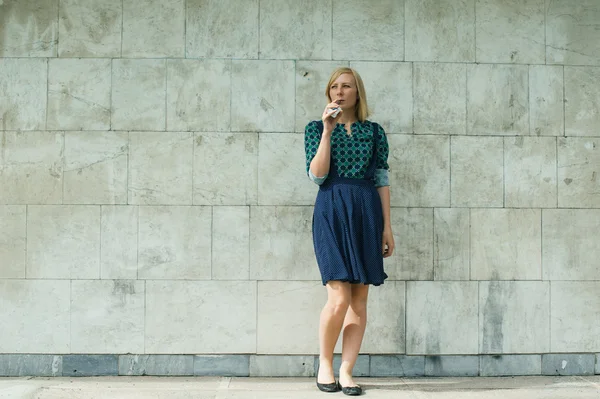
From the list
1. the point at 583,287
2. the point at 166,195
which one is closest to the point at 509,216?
the point at 583,287

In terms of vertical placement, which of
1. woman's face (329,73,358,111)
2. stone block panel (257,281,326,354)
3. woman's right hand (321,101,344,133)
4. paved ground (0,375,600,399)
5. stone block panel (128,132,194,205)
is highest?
woman's face (329,73,358,111)

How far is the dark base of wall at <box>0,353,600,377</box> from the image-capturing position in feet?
17.7

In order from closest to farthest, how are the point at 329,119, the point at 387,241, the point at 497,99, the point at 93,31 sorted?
1. the point at 329,119
2. the point at 387,241
3. the point at 93,31
4. the point at 497,99

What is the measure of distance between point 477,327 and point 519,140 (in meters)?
1.54

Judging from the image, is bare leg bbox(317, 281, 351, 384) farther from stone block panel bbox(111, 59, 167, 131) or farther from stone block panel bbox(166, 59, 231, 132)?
stone block panel bbox(111, 59, 167, 131)

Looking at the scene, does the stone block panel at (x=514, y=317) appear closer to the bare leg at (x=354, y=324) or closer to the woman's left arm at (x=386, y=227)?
the woman's left arm at (x=386, y=227)

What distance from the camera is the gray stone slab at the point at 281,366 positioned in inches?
213

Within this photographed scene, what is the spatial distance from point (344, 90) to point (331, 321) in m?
1.60

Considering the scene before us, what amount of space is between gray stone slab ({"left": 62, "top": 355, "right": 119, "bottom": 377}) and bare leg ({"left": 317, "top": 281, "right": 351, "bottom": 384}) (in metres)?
1.69

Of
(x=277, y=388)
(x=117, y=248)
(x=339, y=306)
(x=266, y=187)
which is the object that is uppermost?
(x=266, y=187)

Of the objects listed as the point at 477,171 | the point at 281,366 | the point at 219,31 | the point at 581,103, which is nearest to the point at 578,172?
the point at 581,103

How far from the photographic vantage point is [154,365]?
17.8ft

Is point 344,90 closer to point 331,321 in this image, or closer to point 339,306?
Answer: point 339,306

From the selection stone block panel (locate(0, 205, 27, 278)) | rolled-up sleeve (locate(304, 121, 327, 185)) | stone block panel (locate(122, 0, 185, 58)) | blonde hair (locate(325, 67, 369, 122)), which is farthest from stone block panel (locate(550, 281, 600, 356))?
stone block panel (locate(0, 205, 27, 278))
